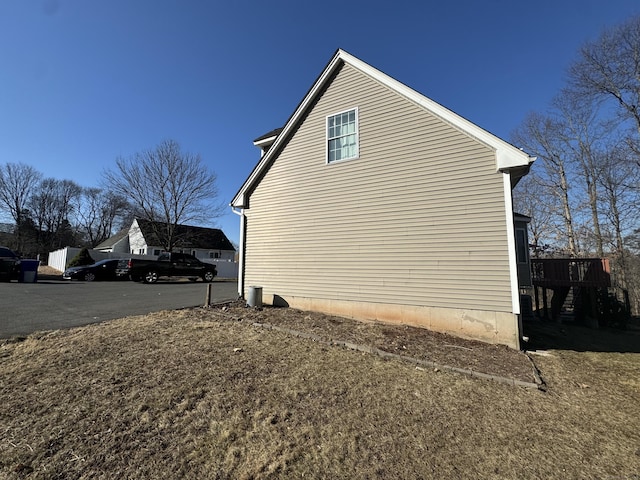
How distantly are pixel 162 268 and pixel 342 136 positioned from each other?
15966 millimetres

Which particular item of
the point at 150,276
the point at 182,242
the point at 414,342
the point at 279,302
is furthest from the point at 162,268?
the point at 414,342

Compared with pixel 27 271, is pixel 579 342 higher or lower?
lower

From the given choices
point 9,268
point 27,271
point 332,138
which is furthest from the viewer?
point 27,271

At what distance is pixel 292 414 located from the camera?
11.5 ft

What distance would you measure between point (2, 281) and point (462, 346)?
23.5 metres

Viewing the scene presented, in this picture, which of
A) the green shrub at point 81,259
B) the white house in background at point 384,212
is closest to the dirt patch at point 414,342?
the white house in background at point 384,212

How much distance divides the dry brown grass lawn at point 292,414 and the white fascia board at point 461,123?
405 cm

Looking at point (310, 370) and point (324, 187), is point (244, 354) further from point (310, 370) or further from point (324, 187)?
point (324, 187)

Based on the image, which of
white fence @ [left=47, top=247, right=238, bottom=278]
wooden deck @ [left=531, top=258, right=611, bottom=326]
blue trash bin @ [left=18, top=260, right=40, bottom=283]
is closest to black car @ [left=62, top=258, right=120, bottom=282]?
blue trash bin @ [left=18, top=260, right=40, bottom=283]

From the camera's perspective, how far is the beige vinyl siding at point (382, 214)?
6.98 m

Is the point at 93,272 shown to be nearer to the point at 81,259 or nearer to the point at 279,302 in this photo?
the point at 81,259

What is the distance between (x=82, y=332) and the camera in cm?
654

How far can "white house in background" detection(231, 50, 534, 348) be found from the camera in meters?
6.83

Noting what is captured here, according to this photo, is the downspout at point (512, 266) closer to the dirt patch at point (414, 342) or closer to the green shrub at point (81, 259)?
the dirt patch at point (414, 342)
